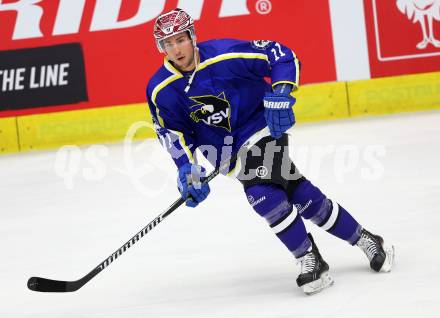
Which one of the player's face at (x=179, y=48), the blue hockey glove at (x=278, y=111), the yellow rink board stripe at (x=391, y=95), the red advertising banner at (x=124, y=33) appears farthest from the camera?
the red advertising banner at (x=124, y=33)

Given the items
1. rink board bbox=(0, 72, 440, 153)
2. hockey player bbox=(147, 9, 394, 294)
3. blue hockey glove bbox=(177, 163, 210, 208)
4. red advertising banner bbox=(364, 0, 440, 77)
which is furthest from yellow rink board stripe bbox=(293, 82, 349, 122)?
blue hockey glove bbox=(177, 163, 210, 208)

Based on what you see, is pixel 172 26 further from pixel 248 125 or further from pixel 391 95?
pixel 391 95

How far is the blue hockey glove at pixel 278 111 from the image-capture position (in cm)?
295

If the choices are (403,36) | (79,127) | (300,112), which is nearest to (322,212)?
(300,112)

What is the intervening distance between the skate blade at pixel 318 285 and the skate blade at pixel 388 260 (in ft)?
0.70

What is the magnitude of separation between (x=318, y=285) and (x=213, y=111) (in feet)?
2.33

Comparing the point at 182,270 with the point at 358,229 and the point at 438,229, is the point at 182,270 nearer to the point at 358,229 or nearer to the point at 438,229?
the point at 358,229

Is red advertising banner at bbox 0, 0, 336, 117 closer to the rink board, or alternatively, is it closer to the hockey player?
the rink board

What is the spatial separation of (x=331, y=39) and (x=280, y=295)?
4.00 metres

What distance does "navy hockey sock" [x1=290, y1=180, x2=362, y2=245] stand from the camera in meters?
3.17

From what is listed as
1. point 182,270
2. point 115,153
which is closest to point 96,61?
point 115,153

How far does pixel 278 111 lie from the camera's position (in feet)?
9.71

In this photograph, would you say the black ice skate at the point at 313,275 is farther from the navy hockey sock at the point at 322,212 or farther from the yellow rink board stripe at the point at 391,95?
the yellow rink board stripe at the point at 391,95

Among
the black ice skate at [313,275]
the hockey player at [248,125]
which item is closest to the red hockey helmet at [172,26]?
the hockey player at [248,125]
